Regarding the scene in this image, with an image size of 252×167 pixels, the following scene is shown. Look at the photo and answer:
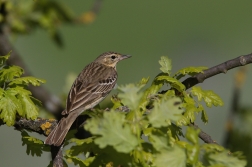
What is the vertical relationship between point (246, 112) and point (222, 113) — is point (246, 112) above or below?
below

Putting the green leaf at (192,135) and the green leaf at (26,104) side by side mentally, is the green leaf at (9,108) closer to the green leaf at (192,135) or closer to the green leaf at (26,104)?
the green leaf at (26,104)

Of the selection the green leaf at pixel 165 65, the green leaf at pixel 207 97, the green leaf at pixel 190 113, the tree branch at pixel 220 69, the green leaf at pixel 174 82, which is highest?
the tree branch at pixel 220 69

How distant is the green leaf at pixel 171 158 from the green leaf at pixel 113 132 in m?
0.20

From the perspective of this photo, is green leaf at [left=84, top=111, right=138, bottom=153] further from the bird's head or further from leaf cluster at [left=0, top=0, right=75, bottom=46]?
the bird's head

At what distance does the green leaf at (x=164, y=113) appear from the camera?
12.7ft

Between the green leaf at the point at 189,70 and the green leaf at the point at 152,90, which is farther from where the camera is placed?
the green leaf at the point at 189,70

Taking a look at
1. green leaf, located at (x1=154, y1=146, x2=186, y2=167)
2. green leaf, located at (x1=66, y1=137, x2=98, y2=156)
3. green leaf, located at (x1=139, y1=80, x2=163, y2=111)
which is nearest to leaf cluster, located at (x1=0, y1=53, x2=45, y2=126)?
green leaf, located at (x1=66, y1=137, x2=98, y2=156)

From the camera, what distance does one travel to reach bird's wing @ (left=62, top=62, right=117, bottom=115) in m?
7.10

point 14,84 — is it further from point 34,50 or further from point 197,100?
point 34,50

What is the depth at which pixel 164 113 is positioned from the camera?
3.90m

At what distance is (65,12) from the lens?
29.8 ft

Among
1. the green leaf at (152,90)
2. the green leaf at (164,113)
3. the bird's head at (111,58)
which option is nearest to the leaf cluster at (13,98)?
the green leaf at (152,90)

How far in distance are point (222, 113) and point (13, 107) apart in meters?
10.5

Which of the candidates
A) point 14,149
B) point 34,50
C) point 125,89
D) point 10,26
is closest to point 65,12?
point 10,26
